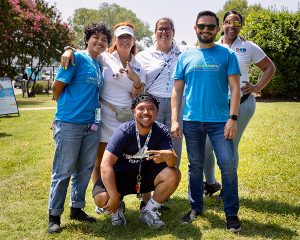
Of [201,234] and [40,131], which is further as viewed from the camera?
[40,131]

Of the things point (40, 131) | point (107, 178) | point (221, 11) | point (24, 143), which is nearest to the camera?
point (107, 178)

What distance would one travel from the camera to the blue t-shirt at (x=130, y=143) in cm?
428

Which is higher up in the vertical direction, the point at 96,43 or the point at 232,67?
the point at 96,43

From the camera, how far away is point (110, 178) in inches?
165

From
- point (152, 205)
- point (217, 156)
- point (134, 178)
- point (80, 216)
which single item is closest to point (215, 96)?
point (217, 156)

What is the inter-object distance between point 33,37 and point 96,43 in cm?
2610

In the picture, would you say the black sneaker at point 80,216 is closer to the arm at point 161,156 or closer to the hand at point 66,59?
the arm at point 161,156

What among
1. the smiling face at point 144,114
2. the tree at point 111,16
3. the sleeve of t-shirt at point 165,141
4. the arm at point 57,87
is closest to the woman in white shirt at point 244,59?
the sleeve of t-shirt at point 165,141

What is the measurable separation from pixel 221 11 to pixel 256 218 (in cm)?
6221

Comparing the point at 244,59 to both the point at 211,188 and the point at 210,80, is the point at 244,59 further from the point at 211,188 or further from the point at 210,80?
the point at 211,188

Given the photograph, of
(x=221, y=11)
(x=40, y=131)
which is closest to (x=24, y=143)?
(x=40, y=131)

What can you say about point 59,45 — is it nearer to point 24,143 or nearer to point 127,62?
point 24,143

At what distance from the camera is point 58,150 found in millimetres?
4363

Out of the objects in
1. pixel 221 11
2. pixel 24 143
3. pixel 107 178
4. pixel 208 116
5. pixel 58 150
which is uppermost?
pixel 221 11
